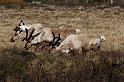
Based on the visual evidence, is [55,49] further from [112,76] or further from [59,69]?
[112,76]

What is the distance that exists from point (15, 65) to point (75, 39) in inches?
123

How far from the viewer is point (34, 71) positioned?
29.8 feet

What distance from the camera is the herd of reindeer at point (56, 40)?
12266 mm

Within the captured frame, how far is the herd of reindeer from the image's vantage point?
12.3 m

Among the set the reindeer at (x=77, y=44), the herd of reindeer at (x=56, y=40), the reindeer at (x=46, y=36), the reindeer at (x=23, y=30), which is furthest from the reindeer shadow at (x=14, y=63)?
the reindeer at (x=23, y=30)

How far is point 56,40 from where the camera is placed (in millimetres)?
13578

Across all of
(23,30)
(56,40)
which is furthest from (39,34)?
(23,30)

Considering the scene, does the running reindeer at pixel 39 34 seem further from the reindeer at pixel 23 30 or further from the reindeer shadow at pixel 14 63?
the reindeer shadow at pixel 14 63

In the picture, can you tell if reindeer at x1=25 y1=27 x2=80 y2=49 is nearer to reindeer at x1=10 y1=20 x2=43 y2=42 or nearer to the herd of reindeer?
the herd of reindeer

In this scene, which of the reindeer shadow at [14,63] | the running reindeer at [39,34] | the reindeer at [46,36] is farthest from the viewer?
the running reindeer at [39,34]

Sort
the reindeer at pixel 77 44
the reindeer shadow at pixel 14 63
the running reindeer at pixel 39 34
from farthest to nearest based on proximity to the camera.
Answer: the running reindeer at pixel 39 34, the reindeer at pixel 77 44, the reindeer shadow at pixel 14 63

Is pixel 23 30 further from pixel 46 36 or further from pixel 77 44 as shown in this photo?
pixel 77 44

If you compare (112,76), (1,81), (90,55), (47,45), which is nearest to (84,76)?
(112,76)

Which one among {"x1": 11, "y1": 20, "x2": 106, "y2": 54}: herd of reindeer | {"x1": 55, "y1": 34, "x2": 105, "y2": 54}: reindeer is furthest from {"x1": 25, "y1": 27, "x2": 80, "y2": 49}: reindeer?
{"x1": 55, "y1": 34, "x2": 105, "y2": 54}: reindeer
